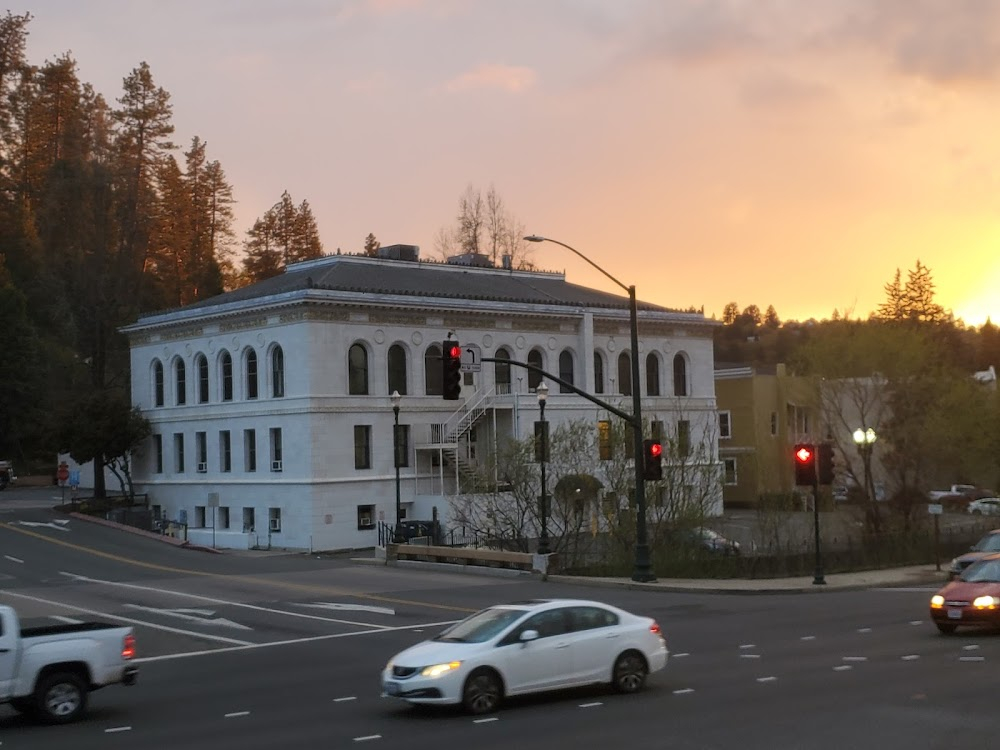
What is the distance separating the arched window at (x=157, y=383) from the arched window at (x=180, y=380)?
1670 mm

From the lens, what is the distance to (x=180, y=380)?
218ft

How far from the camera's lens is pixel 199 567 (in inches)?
1870

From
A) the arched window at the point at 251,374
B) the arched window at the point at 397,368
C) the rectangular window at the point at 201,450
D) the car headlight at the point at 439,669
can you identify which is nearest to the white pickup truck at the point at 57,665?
the car headlight at the point at 439,669

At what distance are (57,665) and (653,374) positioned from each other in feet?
188

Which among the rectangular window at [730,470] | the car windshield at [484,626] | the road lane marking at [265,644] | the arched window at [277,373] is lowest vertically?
the road lane marking at [265,644]

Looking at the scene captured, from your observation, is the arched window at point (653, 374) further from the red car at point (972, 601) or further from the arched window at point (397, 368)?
the red car at point (972, 601)

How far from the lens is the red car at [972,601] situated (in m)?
23.8

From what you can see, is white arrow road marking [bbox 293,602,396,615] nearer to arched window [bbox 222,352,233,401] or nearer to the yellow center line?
the yellow center line

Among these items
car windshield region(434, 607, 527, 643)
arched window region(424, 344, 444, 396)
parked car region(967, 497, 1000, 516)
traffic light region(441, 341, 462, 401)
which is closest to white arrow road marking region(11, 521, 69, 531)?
arched window region(424, 344, 444, 396)

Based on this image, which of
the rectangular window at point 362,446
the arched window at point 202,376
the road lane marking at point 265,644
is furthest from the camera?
the arched window at point 202,376

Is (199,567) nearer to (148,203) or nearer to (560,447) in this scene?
(560,447)

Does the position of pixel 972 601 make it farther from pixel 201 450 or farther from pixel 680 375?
pixel 680 375

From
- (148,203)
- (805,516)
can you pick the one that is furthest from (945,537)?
(148,203)

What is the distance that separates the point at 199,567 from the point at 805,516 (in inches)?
1171
